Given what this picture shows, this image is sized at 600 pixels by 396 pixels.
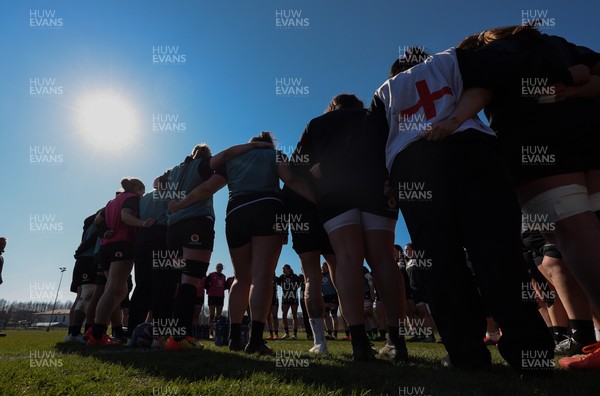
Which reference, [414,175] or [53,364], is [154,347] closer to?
[53,364]

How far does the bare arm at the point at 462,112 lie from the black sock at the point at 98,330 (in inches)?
206

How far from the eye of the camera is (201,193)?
165 inches

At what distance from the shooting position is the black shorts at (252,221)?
154 inches

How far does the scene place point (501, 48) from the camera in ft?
7.72

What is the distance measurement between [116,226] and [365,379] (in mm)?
4987

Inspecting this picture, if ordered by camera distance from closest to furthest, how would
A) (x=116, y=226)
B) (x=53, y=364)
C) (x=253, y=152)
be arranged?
(x=53, y=364), (x=253, y=152), (x=116, y=226)

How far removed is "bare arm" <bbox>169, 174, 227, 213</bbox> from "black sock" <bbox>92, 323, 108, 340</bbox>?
2390 millimetres

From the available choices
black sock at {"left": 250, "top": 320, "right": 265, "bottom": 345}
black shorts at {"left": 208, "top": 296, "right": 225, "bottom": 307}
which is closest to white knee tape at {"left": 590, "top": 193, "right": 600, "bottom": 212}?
black sock at {"left": 250, "top": 320, "right": 265, "bottom": 345}

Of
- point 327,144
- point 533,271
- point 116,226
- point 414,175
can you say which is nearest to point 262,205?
point 327,144

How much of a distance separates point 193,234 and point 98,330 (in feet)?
8.07

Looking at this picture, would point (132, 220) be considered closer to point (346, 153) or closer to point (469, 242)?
point (346, 153)

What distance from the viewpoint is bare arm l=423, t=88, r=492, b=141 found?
2.18 meters

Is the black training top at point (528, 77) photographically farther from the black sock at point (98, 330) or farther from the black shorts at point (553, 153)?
the black sock at point (98, 330)

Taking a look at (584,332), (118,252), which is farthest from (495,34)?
(118,252)
